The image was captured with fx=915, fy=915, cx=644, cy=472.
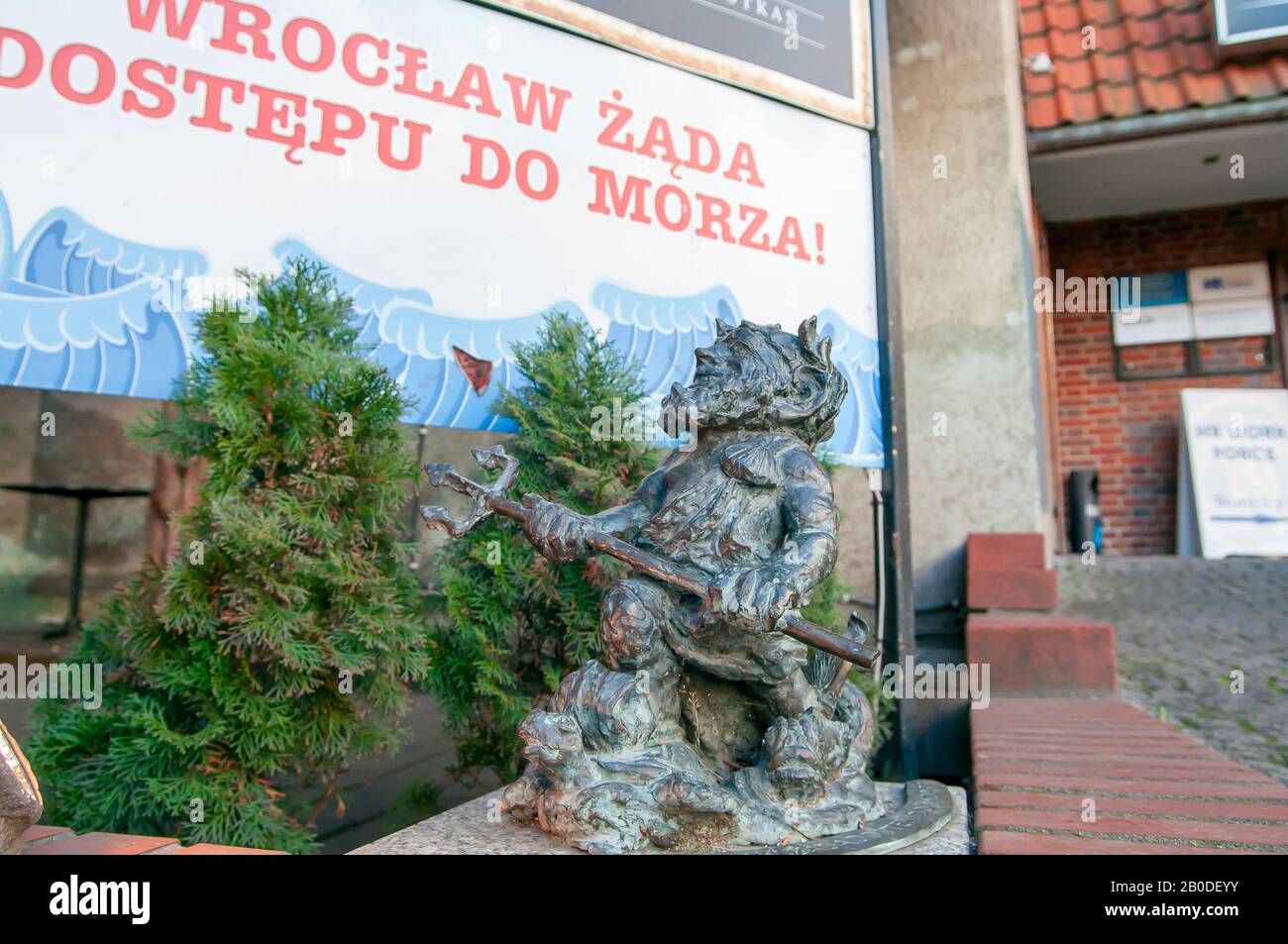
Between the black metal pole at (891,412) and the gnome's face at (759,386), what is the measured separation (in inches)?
63.4

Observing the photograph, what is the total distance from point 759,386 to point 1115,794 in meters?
1.21

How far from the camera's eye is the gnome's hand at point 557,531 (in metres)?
1.90

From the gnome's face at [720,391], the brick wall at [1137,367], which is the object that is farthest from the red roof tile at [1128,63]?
the gnome's face at [720,391]

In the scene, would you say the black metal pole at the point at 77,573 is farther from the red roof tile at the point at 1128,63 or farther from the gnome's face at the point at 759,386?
the red roof tile at the point at 1128,63

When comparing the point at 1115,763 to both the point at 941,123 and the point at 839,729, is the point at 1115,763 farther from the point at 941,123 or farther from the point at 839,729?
the point at 941,123

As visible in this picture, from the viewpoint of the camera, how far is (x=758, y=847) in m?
1.72

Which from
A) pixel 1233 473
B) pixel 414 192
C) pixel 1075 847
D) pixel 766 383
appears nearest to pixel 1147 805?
pixel 1075 847

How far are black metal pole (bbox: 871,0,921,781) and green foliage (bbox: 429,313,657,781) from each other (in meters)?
1.19

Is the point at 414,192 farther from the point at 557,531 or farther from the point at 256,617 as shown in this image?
the point at 557,531

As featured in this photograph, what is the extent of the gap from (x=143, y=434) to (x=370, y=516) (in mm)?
637

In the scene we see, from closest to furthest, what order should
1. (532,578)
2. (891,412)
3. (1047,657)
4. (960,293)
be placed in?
(532,578) < (1047,657) < (891,412) < (960,293)

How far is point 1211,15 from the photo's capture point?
559 cm

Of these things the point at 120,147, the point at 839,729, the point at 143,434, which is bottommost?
the point at 839,729
